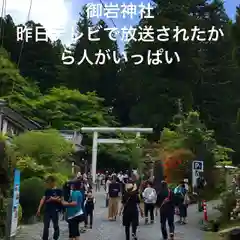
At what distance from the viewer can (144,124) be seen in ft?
165

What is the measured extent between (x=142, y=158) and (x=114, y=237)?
828 inches

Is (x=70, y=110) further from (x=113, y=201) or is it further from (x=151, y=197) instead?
(x=151, y=197)

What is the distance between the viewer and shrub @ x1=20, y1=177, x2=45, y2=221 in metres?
17.7

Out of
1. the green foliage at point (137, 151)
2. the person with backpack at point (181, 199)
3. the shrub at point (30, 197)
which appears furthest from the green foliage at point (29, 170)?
the green foliage at point (137, 151)

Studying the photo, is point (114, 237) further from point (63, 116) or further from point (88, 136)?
point (88, 136)

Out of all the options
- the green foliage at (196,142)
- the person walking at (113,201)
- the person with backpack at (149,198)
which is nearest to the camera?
the person with backpack at (149,198)

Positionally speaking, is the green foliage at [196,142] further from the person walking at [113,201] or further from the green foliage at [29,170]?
the green foliage at [29,170]

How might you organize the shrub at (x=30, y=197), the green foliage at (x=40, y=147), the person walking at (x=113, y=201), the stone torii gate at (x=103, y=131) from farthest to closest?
the stone torii gate at (x=103, y=131) < the green foliage at (x=40, y=147) < the person walking at (x=113, y=201) < the shrub at (x=30, y=197)

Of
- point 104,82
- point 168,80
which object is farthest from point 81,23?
point 168,80

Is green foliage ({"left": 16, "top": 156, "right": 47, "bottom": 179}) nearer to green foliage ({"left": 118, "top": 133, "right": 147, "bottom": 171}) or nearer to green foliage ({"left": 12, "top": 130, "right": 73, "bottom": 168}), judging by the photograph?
green foliage ({"left": 12, "top": 130, "right": 73, "bottom": 168})

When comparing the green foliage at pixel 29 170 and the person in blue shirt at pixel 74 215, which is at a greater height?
the green foliage at pixel 29 170

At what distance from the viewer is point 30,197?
1772 cm

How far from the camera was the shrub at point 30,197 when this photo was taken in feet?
58.0

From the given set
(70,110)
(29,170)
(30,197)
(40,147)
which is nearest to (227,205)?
(30,197)
